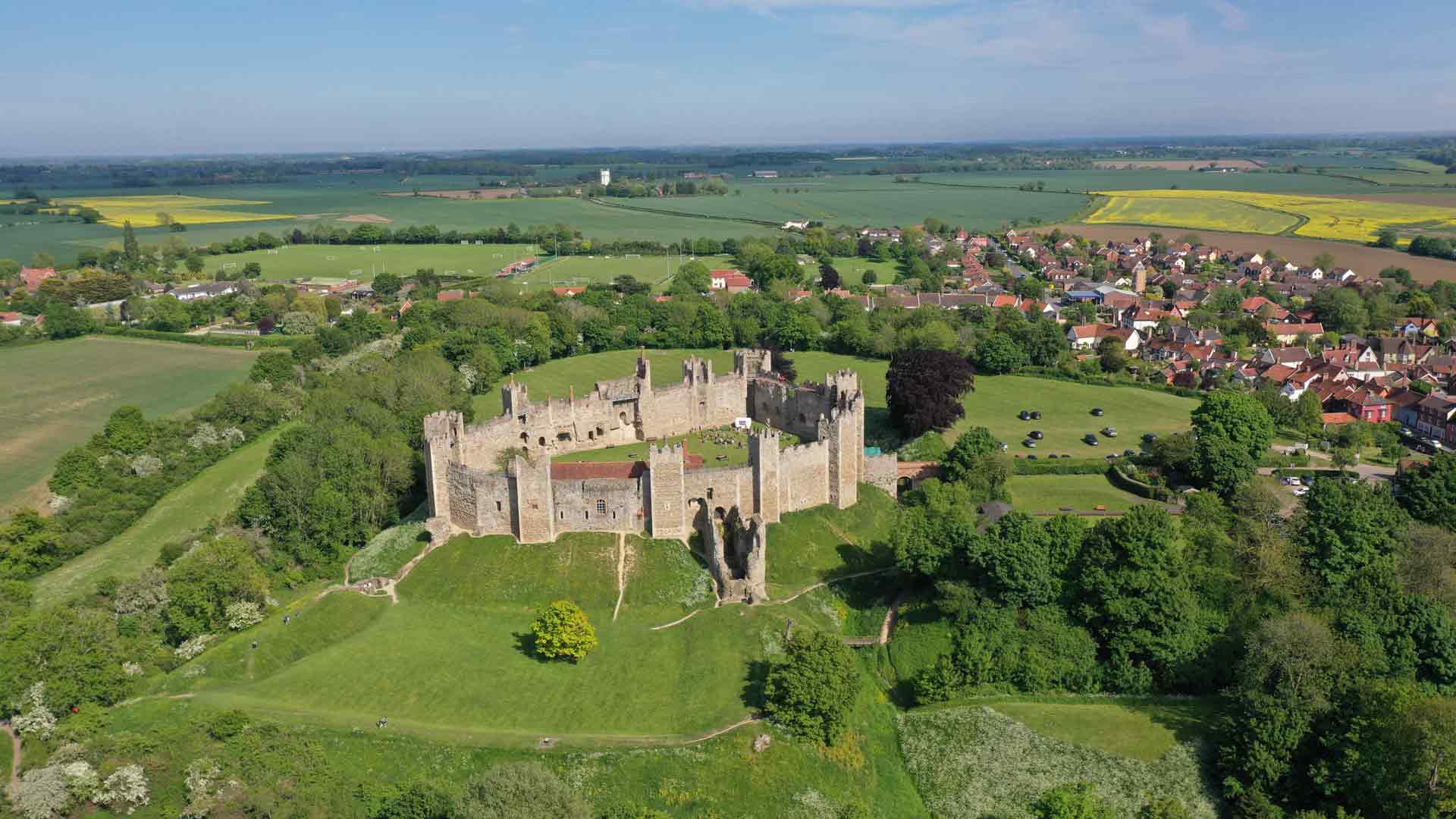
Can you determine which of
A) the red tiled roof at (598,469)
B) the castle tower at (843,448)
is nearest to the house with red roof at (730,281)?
the red tiled roof at (598,469)

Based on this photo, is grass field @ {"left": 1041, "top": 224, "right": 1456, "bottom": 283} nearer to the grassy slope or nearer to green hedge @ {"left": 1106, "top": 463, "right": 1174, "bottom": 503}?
green hedge @ {"left": 1106, "top": 463, "right": 1174, "bottom": 503}

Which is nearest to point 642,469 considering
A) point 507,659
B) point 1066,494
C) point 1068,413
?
point 507,659

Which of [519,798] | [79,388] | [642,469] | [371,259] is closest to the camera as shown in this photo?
[519,798]

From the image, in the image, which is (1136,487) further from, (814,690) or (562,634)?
(562,634)

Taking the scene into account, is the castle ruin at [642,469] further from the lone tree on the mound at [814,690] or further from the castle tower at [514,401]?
the lone tree on the mound at [814,690]

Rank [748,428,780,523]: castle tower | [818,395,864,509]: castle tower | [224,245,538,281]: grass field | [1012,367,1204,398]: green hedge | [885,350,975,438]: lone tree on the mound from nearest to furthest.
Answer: [748,428,780,523]: castle tower < [818,395,864,509]: castle tower < [885,350,975,438]: lone tree on the mound < [1012,367,1204,398]: green hedge < [224,245,538,281]: grass field

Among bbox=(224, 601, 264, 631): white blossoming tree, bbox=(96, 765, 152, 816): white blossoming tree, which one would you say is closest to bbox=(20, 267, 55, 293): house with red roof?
bbox=(224, 601, 264, 631): white blossoming tree
